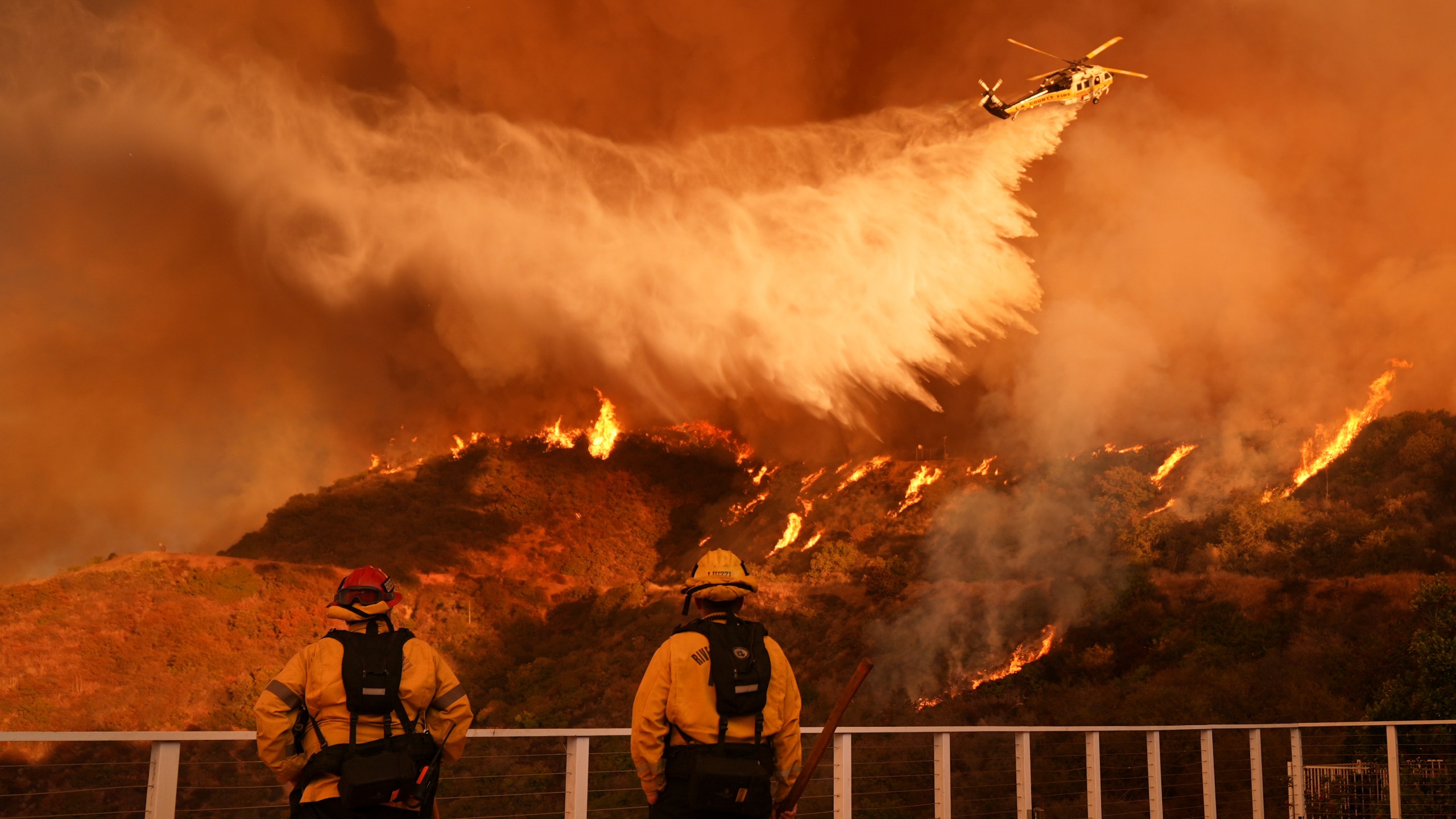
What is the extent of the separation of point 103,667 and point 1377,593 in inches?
2262

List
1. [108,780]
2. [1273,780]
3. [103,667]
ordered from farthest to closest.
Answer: [103,667] → [108,780] → [1273,780]

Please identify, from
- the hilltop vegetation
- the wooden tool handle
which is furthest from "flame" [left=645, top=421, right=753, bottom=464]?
the wooden tool handle

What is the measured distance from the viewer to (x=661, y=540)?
278 feet

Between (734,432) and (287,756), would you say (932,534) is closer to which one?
(734,432)

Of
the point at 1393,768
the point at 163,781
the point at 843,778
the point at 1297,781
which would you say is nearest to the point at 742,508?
the point at 1297,781

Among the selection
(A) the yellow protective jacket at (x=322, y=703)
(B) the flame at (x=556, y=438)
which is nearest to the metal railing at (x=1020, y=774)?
(A) the yellow protective jacket at (x=322, y=703)

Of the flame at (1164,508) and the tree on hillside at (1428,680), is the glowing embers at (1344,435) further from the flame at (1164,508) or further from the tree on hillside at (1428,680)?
the tree on hillside at (1428,680)

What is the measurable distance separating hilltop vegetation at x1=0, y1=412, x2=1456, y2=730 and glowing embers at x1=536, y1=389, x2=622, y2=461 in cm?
91

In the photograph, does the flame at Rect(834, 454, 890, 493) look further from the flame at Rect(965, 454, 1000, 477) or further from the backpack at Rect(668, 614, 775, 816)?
the backpack at Rect(668, 614, 775, 816)

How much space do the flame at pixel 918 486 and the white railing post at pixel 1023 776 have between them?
58252 mm

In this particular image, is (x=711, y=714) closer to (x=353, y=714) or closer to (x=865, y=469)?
(x=353, y=714)

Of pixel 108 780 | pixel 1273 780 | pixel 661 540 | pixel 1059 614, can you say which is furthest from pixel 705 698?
pixel 661 540

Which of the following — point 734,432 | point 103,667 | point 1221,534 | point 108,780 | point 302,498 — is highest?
point 734,432

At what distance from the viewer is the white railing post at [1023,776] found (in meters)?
8.02
